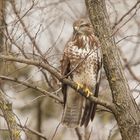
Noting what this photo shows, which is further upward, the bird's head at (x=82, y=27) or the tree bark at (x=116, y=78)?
the bird's head at (x=82, y=27)

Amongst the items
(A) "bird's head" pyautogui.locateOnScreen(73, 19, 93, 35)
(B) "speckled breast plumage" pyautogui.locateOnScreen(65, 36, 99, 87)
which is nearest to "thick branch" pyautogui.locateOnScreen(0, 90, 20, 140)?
(B) "speckled breast plumage" pyautogui.locateOnScreen(65, 36, 99, 87)

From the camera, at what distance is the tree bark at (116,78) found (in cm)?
596

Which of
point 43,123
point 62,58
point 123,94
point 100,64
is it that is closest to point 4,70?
point 62,58

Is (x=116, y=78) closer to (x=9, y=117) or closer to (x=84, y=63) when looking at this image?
(x=84, y=63)

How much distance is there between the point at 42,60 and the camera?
222 inches

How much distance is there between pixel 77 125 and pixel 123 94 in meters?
0.94

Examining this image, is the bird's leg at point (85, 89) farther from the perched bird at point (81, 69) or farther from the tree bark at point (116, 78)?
the tree bark at point (116, 78)

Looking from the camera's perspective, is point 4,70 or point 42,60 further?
point 4,70

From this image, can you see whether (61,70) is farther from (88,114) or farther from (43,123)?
(43,123)

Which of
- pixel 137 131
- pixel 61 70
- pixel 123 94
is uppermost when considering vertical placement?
pixel 61 70

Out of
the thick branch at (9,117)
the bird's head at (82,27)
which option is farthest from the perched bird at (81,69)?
the thick branch at (9,117)

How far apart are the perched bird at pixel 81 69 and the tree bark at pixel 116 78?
0.27m

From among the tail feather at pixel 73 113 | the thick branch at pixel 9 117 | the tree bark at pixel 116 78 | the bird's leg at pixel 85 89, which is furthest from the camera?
Result: the tail feather at pixel 73 113

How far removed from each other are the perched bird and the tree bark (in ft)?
0.87
